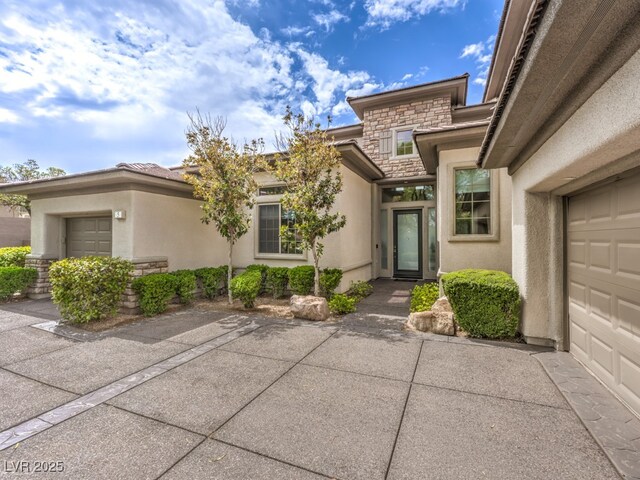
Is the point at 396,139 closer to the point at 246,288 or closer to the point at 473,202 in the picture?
the point at 473,202

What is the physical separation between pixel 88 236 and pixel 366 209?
8555 millimetres

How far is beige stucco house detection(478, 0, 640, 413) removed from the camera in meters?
1.97

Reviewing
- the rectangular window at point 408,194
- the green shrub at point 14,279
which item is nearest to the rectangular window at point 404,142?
the rectangular window at point 408,194

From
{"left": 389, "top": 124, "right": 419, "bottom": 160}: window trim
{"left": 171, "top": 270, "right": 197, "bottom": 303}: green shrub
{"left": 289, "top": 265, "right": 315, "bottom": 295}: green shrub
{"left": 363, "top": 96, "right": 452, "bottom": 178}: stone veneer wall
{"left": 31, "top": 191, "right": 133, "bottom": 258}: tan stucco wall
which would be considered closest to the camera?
{"left": 31, "top": 191, "right": 133, "bottom": 258}: tan stucco wall

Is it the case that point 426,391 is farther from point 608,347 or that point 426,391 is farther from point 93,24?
point 93,24

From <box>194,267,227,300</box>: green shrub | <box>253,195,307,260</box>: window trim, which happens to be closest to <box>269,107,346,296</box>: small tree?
<box>253,195,307,260</box>: window trim

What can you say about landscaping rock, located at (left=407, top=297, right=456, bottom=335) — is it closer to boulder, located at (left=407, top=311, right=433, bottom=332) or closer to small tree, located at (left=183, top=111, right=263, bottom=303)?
boulder, located at (left=407, top=311, right=433, bottom=332)

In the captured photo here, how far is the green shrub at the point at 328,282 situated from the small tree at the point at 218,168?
99.9 inches

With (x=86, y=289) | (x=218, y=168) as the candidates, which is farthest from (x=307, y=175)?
(x=86, y=289)

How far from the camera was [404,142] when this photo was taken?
11523 mm

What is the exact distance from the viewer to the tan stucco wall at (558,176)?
7.04ft

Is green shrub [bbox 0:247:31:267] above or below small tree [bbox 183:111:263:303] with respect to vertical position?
below

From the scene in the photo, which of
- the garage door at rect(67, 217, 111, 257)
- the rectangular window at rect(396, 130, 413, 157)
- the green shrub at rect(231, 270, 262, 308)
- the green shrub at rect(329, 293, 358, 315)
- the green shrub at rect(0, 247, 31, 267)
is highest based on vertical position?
the rectangular window at rect(396, 130, 413, 157)

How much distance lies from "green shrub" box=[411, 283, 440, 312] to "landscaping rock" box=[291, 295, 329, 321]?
1.98 metres
